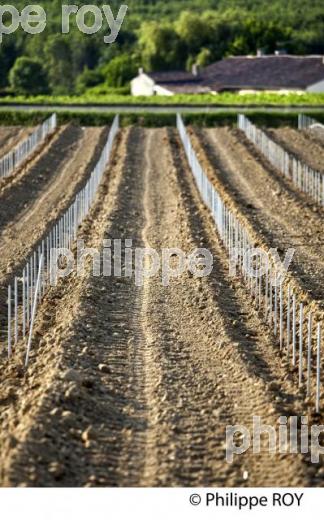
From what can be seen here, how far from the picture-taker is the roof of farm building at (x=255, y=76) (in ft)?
247

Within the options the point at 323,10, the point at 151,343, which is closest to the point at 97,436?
the point at 151,343

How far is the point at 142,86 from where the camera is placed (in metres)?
82.8

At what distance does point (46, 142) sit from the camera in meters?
40.5

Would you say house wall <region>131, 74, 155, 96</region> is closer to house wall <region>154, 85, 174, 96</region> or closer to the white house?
the white house

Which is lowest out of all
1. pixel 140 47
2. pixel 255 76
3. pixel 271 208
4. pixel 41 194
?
pixel 140 47

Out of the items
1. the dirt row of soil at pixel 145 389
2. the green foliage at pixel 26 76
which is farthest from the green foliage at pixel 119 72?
the dirt row of soil at pixel 145 389

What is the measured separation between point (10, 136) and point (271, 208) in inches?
815

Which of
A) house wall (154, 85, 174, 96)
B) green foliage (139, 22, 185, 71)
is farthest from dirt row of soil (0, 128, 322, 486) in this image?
green foliage (139, 22, 185, 71)

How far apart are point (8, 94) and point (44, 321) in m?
55.0

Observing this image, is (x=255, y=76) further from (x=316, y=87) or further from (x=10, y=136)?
(x=10, y=136)

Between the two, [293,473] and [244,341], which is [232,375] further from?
[293,473]

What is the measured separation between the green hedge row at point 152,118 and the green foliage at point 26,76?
1078 inches

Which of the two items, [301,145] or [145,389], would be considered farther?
[301,145]

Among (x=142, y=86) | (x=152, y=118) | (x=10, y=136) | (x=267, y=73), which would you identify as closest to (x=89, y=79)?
(x=142, y=86)
